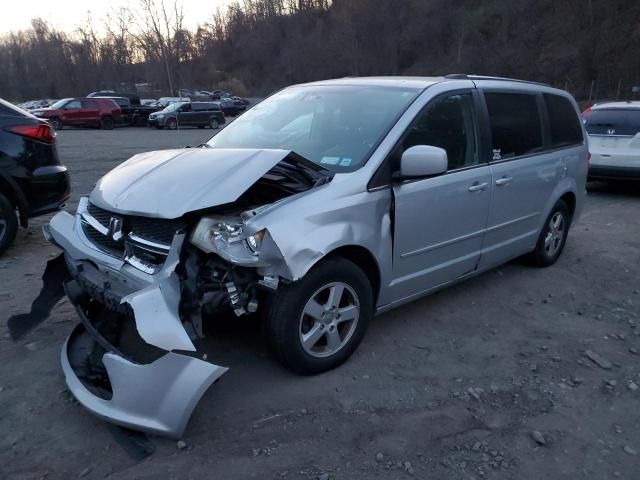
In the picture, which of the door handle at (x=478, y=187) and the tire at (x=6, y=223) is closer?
the door handle at (x=478, y=187)

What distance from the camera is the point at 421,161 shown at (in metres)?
3.29

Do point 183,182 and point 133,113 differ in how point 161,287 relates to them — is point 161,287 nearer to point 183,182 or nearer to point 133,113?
point 183,182

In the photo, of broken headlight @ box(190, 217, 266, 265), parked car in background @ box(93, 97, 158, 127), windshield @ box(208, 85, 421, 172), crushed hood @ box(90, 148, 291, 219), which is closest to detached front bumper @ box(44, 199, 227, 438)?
broken headlight @ box(190, 217, 266, 265)

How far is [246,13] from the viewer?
311ft

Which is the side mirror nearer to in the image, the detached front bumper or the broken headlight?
the broken headlight

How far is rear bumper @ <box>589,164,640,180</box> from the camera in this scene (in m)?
8.70

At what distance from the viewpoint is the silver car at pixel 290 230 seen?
2.72 m

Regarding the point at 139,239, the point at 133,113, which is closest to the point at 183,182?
the point at 139,239

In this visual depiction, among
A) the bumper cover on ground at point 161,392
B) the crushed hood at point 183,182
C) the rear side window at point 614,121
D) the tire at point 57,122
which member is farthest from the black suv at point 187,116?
the bumper cover on ground at point 161,392

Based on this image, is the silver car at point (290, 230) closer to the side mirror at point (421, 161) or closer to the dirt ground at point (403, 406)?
the side mirror at point (421, 161)

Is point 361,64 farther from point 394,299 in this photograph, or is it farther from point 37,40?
point 394,299

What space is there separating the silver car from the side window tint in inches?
0.5

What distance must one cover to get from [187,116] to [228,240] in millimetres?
28203

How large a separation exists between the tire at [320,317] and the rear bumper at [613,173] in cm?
726
